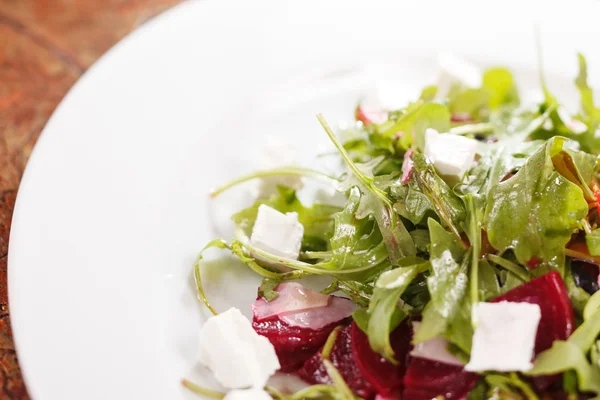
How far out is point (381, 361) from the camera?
1144 millimetres

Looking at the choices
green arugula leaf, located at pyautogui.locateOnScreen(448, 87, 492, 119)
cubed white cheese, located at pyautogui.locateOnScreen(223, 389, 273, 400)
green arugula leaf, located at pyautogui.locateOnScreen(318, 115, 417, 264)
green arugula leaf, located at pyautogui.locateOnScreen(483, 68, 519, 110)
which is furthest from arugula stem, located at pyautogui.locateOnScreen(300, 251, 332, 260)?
green arugula leaf, located at pyautogui.locateOnScreen(483, 68, 519, 110)

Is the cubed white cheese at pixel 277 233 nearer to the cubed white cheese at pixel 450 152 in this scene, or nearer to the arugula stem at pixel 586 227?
the cubed white cheese at pixel 450 152

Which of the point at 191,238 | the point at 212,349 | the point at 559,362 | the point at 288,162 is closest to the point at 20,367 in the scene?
the point at 212,349

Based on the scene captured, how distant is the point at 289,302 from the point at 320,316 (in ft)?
0.23

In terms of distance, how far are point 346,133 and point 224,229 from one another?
426 mm

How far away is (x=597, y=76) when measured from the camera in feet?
5.89

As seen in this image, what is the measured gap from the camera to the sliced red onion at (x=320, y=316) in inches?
48.6

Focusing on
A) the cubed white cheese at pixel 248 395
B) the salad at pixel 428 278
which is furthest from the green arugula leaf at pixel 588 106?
the cubed white cheese at pixel 248 395

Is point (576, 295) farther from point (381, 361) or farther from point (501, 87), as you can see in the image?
point (501, 87)

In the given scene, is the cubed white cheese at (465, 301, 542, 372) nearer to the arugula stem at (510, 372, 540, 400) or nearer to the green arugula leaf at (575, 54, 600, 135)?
the arugula stem at (510, 372, 540, 400)

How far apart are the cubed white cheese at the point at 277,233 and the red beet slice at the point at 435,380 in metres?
0.37

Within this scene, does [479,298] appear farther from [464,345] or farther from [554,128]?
[554,128]

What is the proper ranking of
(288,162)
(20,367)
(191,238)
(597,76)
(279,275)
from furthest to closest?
(597,76), (288,162), (191,238), (279,275), (20,367)

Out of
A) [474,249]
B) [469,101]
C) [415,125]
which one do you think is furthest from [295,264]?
[469,101]
